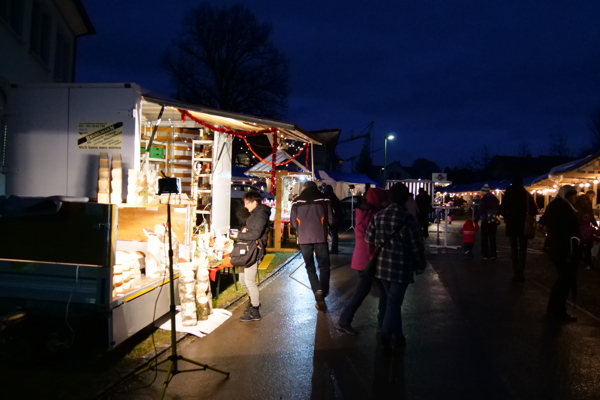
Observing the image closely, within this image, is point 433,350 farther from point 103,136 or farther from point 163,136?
point 163,136

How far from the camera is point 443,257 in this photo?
508 inches

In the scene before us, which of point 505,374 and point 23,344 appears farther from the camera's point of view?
point 23,344

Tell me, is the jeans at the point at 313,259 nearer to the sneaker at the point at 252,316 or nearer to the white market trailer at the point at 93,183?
the sneaker at the point at 252,316

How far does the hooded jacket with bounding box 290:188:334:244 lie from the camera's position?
690 centimetres

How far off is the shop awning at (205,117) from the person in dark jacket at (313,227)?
215cm

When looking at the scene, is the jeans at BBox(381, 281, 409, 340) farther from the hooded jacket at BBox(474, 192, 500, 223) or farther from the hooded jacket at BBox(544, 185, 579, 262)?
the hooded jacket at BBox(474, 192, 500, 223)

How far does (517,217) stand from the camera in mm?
8945

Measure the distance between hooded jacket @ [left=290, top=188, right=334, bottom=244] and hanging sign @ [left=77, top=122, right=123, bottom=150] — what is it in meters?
2.80

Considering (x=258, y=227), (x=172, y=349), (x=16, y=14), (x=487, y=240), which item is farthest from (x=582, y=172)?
(x=16, y=14)

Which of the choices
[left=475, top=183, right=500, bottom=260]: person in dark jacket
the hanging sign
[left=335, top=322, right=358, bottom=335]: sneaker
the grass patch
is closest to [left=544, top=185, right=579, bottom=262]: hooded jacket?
[left=335, top=322, right=358, bottom=335]: sneaker

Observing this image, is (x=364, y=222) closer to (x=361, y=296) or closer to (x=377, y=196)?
(x=377, y=196)

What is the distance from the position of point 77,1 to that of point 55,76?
215 centimetres

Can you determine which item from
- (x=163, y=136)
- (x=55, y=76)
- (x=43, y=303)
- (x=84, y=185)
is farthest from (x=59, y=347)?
(x=55, y=76)

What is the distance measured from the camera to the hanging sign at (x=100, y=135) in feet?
22.3
